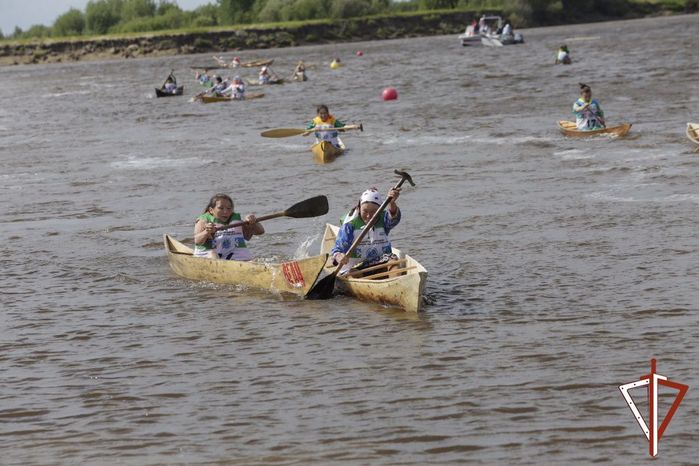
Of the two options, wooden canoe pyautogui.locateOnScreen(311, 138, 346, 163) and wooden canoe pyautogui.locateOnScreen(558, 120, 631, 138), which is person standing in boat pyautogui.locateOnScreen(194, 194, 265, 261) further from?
wooden canoe pyautogui.locateOnScreen(558, 120, 631, 138)

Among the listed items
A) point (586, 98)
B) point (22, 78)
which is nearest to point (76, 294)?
point (586, 98)

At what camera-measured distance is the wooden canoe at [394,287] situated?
452 inches

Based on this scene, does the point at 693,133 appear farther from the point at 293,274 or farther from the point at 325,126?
the point at 293,274

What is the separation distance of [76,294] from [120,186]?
930 cm

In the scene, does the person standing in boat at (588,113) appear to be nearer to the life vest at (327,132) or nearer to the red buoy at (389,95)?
the life vest at (327,132)

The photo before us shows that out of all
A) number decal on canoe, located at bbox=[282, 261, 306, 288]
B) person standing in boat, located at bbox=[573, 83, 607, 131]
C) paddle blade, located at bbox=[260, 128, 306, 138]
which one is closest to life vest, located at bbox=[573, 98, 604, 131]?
person standing in boat, located at bbox=[573, 83, 607, 131]

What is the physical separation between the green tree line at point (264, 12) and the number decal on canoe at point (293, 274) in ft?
317

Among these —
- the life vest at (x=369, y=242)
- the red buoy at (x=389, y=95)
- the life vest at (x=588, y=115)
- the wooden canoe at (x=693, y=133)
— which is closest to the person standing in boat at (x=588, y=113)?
the life vest at (x=588, y=115)

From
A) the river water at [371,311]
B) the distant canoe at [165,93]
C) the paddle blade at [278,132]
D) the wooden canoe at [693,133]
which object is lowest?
the distant canoe at [165,93]

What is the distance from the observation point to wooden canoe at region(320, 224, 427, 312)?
11.5 meters

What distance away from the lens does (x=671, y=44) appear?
2287 inches

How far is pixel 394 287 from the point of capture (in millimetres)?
11688

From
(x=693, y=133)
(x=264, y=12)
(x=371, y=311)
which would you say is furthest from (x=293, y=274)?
(x=264, y=12)

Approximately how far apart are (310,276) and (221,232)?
1.61 m
